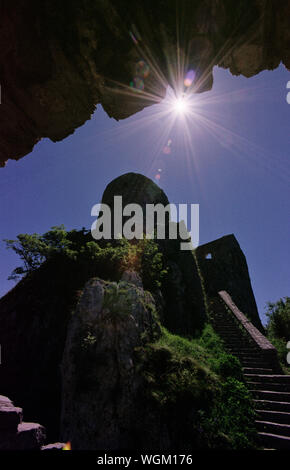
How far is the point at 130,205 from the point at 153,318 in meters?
12.8

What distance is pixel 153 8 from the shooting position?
2.45 m

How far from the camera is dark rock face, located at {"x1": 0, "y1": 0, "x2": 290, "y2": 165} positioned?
2.28 m

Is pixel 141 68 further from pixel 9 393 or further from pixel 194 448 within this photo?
pixel 9 393

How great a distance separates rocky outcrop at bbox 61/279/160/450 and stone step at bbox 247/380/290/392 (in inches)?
148

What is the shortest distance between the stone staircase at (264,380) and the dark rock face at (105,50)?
26.9ft

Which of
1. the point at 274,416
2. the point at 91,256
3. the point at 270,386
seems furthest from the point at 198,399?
the point at 91,256

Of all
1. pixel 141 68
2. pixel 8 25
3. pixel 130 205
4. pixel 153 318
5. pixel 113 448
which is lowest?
pixel 113 448

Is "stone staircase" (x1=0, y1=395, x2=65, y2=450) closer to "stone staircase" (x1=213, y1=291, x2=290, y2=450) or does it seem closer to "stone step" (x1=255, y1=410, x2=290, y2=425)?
"stone staircase" (x1=213, y1=291, x2=290, y2=450)

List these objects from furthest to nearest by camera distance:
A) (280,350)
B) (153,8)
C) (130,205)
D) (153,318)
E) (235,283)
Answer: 1. (235,283)
2. (130,205)
3. (280,350)
4. (153,318)
5. (153,8)

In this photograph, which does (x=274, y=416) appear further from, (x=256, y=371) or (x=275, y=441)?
(x=256, y=371)

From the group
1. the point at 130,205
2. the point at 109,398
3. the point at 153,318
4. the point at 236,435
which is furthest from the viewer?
the point at 130,205

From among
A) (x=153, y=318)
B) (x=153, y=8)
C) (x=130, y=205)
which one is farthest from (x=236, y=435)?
(x=130, y=205)

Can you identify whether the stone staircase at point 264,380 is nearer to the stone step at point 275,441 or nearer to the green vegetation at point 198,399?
the stone step at point 275,441

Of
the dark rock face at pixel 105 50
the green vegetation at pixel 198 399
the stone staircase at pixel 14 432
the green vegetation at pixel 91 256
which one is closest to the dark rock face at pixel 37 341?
the green vegetation at pixel 91 256
